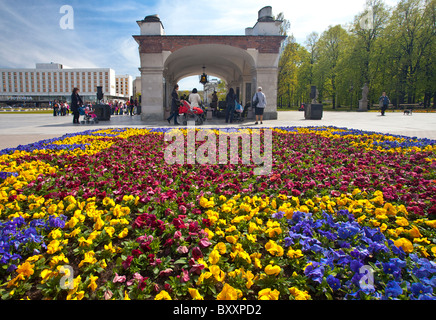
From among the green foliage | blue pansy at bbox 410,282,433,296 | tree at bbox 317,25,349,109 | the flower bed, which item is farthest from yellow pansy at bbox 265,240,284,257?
tree at bbox 317,25,349,109

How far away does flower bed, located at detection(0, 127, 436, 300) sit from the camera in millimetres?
1728

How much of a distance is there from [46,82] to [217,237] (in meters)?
159

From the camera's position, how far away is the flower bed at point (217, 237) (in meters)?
1.73

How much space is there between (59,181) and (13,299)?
7.54ft

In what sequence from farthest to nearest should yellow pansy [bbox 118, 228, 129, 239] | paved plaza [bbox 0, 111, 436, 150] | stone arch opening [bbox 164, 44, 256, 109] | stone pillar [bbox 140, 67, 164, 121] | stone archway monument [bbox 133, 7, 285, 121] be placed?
stone arch opening [bbox 164, 44, 256, 109] < stone pillar [bbox 140, 67, 164, 121] < stone archway monument [bbox 133, 7, 285, 121] < paved plaza [bbox 0, 111, 436, 150] < yellow pansy [bbox 118, 228, 129, 239]

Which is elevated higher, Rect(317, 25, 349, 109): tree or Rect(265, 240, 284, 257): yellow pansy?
Rect(317, 25, 349, 109): tree

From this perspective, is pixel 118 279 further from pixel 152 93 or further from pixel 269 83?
pixel 269 83

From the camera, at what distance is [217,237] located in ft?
7.66

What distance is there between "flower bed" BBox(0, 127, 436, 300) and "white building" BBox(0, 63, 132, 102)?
5438 inches

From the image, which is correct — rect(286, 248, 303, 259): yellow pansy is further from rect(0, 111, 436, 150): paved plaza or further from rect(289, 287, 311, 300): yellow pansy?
rect(0, 111, 436, 150): paved plaza

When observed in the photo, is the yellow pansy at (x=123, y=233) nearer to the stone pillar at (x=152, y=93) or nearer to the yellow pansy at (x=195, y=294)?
the yellow pansy at (x=195, y=294)

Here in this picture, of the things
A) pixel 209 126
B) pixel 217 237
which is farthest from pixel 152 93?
pixel 217 237

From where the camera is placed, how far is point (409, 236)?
2357 mm
